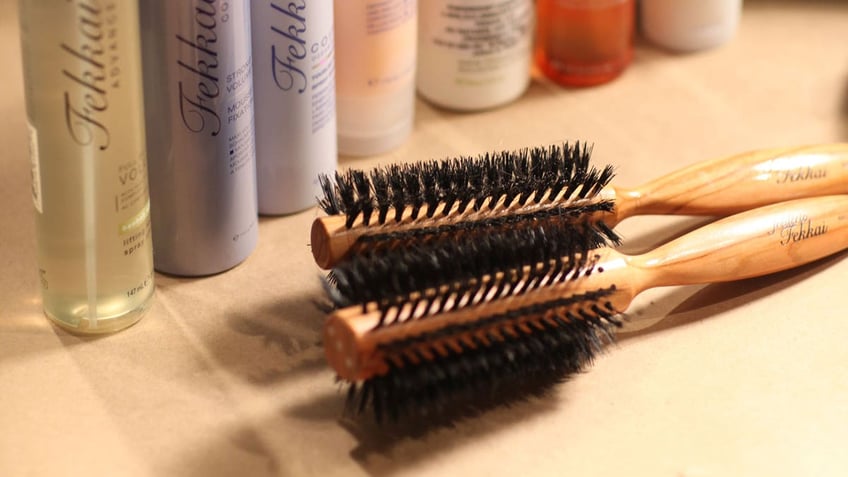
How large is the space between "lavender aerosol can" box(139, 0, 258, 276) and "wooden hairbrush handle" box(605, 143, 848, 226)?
25cm

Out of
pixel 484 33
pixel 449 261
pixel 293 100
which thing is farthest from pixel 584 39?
pixel 449 261

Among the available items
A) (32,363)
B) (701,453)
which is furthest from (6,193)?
(701,453)

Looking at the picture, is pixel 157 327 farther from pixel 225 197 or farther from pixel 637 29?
pixel 637 29

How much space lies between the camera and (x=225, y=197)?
0.79 meters

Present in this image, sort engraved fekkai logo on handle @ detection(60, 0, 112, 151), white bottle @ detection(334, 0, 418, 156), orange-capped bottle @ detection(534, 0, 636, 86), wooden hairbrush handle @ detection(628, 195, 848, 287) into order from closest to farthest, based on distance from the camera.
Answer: engraved fekkai logo on handle @ detection(60, 0, 112, 151)
wooden hairbrush handle @ detection(628, 195, 848, 287)
white bottle @ detection(334, 0, 418, 156)
orange-capped bottle @ detection(534, 0, 636, 86)

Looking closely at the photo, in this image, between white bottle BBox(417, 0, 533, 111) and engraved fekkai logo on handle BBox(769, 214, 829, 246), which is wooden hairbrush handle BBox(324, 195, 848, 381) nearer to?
engraved fekkai logo on handle BBox(769, 214, 829, 246)

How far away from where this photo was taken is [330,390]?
0.73 m

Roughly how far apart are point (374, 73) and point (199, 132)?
20 cm

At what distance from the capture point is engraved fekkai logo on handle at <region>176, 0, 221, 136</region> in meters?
0.71

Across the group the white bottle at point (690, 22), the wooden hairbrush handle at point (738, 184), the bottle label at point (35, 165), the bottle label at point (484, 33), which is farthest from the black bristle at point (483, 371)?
the white bottle at point (690, 22)

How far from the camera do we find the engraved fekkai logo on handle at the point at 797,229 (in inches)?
30.9

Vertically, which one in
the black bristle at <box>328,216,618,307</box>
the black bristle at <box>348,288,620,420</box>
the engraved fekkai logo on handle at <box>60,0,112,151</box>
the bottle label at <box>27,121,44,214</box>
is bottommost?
the black bristle at <box>348,288,620,420</box>

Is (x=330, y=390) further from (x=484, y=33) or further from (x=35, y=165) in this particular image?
(x=484, y=33)

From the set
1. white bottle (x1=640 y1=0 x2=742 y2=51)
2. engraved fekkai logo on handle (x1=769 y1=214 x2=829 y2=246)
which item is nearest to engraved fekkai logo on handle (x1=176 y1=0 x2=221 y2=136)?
engraved fekkai logo on handle (x1=769 y1=214 x2=829 y2=246)
